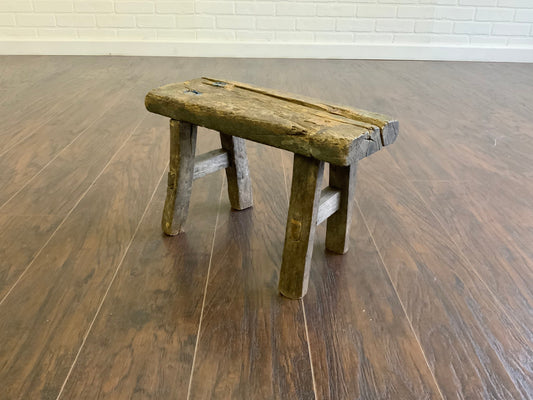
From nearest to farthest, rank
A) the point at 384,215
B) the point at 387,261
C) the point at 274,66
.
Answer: the point at 387,261 < the point at 384,215 < the point at 274,66

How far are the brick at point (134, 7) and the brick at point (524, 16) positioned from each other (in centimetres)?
291

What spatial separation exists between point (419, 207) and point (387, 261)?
0.39m

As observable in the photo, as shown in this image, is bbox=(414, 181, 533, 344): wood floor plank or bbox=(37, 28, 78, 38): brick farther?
bbox=(37, 28, 78, 38): brick

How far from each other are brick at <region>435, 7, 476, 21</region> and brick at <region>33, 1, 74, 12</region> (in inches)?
114

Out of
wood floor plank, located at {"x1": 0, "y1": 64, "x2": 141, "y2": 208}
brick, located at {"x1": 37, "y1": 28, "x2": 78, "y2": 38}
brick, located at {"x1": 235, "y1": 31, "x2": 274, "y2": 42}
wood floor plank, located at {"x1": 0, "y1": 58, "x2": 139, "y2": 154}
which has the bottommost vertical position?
wood floor plank, located at {"x1": 0, "y1": 64, "x2": 141, "y2": 208}

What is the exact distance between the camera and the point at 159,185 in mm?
1774

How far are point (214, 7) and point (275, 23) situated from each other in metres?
0.50

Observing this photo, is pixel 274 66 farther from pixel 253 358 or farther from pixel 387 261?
pixel 253 358

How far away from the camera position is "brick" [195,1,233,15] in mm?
3891

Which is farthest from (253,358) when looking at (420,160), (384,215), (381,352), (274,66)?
(274,66)

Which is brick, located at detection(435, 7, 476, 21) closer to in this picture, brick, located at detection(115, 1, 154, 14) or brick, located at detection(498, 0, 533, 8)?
brick, located at detection(498, 0, 533, 8)

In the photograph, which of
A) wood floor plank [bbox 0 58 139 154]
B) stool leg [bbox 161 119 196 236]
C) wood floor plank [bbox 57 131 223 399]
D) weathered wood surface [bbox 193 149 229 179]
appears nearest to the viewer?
wood floor plank [bbox 57 131 223 399]

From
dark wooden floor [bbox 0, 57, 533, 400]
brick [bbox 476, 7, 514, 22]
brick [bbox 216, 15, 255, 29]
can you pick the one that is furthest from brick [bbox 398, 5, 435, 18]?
dark wooden floor [bbox 0, 57, 533, 400]

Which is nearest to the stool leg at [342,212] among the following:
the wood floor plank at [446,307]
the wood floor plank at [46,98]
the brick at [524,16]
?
the wood floor plank at [446,307]
